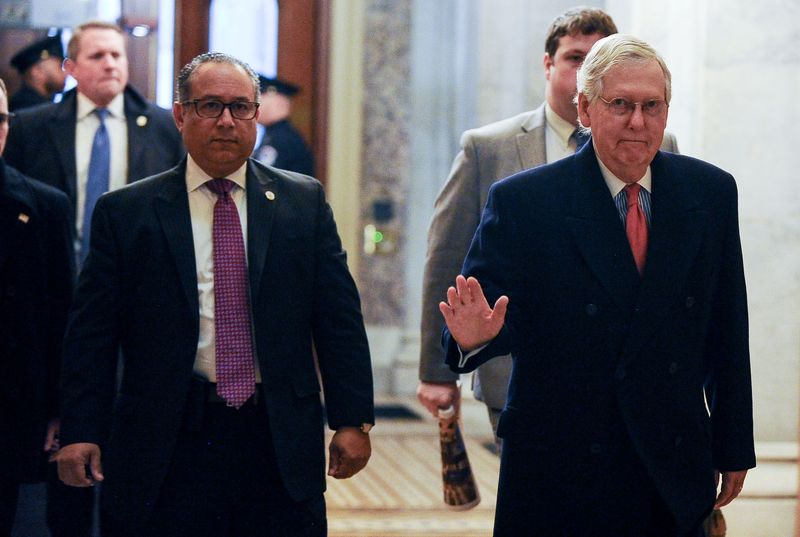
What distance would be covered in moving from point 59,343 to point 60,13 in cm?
358

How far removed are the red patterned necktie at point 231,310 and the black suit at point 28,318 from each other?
879mm

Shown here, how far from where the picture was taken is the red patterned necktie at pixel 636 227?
9.07 ft

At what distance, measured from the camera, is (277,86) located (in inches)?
352

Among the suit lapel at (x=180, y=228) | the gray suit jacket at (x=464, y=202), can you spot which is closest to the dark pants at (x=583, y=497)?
the suit lapel at (x=180, y=228)

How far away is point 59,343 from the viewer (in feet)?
13.0

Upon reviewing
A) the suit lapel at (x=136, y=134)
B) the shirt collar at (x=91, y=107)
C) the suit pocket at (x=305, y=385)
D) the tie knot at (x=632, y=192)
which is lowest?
the suit pocket at (x=305, y=385)

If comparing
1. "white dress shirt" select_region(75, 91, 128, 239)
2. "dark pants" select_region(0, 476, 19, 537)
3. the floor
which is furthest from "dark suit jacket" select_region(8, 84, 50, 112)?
"dark pants" select_region(0, 476, 19, 537)

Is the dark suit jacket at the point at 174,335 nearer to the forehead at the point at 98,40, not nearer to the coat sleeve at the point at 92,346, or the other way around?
the coat sleeve at the point at 92,346

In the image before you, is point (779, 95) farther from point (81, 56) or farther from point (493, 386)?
point (81, 56)

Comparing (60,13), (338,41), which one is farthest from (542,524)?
(338,41)

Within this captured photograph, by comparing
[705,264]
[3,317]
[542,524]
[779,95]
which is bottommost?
[542,524]

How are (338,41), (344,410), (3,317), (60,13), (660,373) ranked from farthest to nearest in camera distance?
1. (338,41)
2. (60,13)
3. (3,317)
4. (344,410)
5. (660,373)

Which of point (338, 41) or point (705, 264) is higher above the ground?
point (338, 41)

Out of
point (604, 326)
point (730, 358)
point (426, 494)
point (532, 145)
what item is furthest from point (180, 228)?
point (426, 494)
